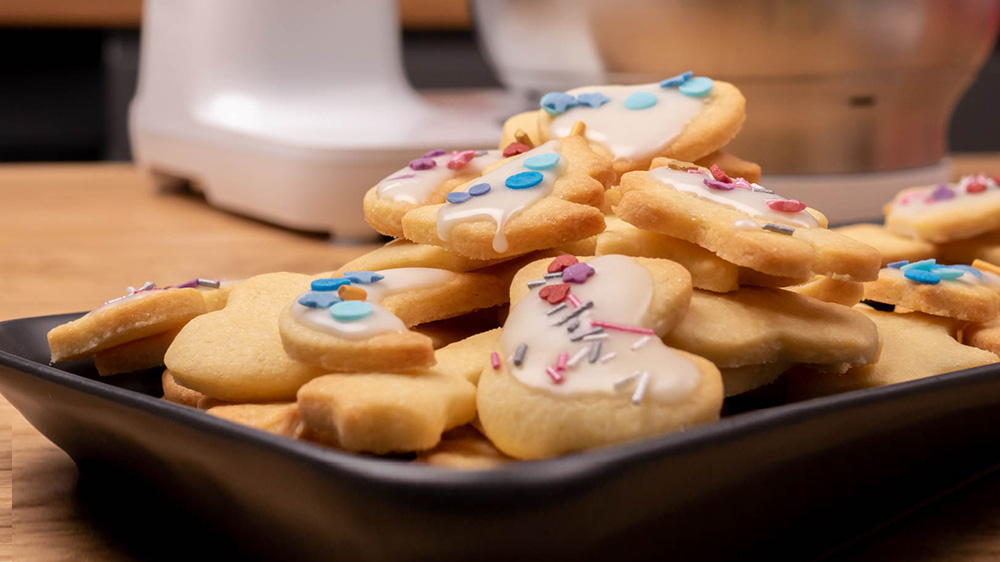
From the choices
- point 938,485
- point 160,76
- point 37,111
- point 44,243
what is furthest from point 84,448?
point 37,111

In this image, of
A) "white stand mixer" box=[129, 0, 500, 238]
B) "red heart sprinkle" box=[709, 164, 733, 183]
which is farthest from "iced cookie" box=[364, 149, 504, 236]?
"white stand mixer" box=[129, 0, 500, 238]

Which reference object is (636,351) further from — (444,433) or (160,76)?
(160,76)

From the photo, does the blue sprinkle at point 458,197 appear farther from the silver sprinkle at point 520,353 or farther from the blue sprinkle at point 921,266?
the blue sprinkle at point 921,266

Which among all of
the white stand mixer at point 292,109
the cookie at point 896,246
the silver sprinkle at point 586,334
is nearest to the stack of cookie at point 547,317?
the silver sprinkle at point 586,334

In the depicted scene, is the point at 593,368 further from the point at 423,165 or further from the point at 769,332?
the point at 423,165

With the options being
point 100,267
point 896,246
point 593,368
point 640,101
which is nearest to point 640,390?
point 593,368

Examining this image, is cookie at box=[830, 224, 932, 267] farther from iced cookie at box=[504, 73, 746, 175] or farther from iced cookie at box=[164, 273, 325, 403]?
iced cookie at box=[164, 273, 325, 403]
